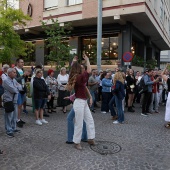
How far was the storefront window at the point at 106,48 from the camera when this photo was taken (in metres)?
19.3

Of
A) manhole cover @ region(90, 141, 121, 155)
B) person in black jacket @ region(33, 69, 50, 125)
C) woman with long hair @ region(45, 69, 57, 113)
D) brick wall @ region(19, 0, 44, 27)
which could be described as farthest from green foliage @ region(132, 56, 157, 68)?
manhole cover @ region(90, 141, 121, 155)

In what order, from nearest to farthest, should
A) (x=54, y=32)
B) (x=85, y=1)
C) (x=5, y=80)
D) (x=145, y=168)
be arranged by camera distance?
1. (x=145, y=168)
2. (x=5, y=80)
3. (x=54, y=32)
4. (x=85, y=1)

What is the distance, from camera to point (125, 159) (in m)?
4.46

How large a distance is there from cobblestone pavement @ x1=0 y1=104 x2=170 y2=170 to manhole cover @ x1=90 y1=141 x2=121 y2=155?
12 cm

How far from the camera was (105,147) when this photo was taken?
5117 millimetres

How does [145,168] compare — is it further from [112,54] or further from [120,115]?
[112,54]

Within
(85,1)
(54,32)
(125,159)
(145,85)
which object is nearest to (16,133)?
(125,159)

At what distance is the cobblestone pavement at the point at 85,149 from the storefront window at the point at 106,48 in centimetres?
1256

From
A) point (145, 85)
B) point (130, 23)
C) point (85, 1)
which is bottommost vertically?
point (145, 85)

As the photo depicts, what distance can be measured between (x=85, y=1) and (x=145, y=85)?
1125 cm

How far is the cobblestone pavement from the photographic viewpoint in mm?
4152

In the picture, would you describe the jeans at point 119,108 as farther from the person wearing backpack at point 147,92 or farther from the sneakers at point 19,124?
the sneakers at point 19,124

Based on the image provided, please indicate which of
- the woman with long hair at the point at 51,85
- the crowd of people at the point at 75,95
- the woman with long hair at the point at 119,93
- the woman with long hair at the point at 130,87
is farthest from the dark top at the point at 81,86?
the woman with long hair at the point at 130,87

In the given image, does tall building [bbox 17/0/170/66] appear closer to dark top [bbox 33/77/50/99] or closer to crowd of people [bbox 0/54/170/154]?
crowd of people [bbox 0/54/170/154]
